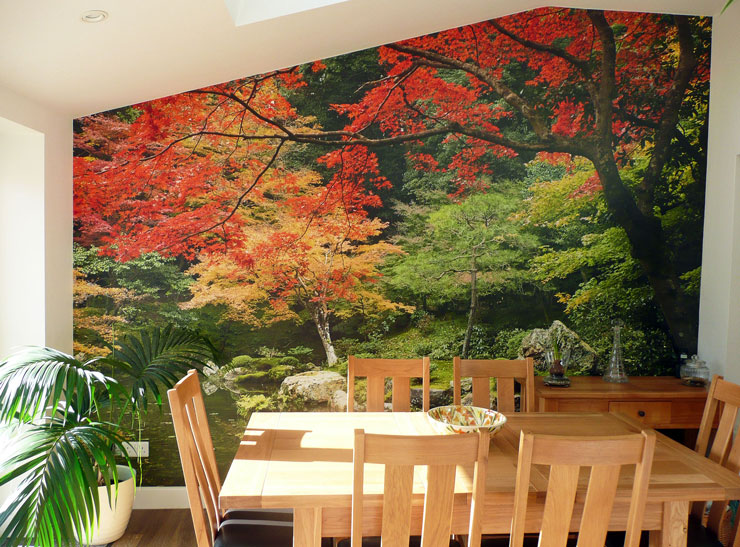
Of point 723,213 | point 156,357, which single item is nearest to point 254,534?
point 156,357

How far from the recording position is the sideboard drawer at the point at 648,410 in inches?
134

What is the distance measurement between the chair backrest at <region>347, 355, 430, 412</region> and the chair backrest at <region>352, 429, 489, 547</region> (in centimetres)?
130

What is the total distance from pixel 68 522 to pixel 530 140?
124 inches

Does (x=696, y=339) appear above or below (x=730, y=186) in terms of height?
below

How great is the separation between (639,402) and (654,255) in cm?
98

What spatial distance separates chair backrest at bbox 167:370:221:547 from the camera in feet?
7.12

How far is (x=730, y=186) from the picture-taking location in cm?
347

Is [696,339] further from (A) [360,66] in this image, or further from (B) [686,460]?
(A) [360,66]

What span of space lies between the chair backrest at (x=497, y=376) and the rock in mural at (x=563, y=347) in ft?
2.33

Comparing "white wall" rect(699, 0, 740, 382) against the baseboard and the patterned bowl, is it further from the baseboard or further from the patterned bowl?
the baseboard

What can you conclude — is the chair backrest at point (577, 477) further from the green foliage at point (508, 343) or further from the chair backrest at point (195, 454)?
the green foliage at point (508, 343)

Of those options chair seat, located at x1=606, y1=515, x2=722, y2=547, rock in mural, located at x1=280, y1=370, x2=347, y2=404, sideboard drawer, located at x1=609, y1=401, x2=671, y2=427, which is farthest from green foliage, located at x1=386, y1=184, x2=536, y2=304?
chair seat, located at x1=606, y1=515, x2=722, y2=547

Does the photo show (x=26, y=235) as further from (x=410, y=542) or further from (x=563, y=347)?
(x=563, y=347)

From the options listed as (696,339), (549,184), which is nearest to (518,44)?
(549,184)
